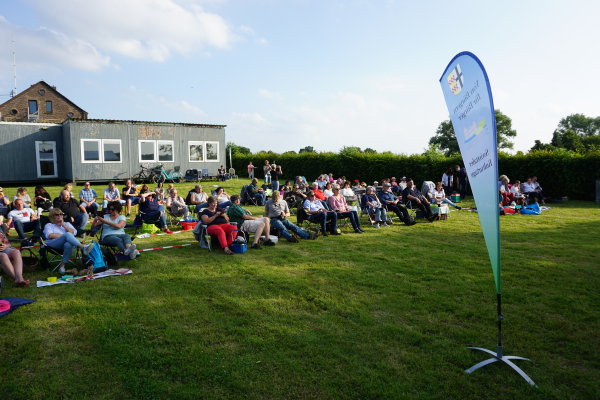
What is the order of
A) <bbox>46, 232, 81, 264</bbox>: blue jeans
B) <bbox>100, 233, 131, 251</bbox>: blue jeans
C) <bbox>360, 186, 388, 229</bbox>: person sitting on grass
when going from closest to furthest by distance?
1. <bbox>46, 232, 81, 264</bbox>: blue jeans
2. <bbox>100, 233, 131, 251</bbox>: blue jeans
3. <bbox>360, 186, 388, 229</bbox>: person sitting on grass

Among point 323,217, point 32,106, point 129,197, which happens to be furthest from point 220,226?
point 32,106

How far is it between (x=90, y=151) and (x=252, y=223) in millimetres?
16244

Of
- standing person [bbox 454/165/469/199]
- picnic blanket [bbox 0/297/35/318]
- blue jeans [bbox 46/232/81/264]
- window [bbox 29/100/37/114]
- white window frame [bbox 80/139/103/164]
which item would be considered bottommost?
picnic blanket [bbox 0/297/35/318]

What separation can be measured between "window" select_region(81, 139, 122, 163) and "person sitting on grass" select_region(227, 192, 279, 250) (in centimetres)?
1559

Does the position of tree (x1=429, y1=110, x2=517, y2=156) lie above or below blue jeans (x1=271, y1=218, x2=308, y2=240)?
above

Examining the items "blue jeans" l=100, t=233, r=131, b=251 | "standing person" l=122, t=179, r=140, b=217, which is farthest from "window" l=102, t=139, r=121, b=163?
"blue jeans" l=100, t=233, r=131, b=251

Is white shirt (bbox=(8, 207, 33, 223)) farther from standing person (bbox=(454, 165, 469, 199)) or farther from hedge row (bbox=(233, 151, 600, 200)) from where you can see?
hedge row (bbox=(233, 151, 600, 200))

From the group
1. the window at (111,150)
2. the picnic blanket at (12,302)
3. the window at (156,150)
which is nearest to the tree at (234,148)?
the window at (156,150)

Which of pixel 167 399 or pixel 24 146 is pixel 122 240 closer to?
pixel 167 399

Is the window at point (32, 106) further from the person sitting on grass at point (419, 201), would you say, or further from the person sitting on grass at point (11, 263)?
the person sitting on grass at point (11, 263)

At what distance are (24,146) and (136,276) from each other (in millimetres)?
18935

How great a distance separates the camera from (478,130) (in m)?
3.18

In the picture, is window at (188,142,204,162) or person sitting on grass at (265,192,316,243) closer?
person sitting on grass at (265,192,316,243)

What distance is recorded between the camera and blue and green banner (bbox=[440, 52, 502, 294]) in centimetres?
297
